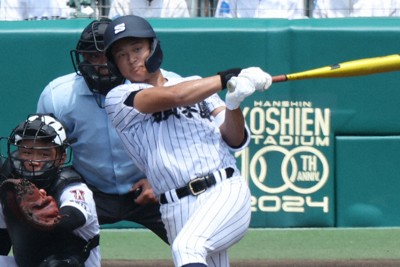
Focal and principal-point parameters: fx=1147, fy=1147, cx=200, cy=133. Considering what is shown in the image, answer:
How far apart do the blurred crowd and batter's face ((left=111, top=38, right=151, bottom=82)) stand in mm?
3602

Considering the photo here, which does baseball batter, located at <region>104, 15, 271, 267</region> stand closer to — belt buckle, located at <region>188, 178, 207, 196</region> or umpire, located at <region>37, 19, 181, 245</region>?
belt buckle, located at <region>188, 178, 207, 196</region>

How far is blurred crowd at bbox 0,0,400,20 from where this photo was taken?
28.7 ft

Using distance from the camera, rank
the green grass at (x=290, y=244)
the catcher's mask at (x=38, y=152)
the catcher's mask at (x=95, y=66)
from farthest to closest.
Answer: the green grass at (x=290, y=244), the catcher's mask at (x=95, y=66), the catcher's mask at (x=38, y=152)

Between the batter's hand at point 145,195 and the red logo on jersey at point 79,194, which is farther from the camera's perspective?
the batter's hand at point 145,195

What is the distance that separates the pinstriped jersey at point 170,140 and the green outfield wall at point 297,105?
10.3ft

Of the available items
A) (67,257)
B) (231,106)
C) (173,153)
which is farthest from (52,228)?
(231,106)

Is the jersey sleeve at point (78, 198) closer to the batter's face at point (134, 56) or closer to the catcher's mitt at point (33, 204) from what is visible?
the catcher's mitt at point (33, 204)

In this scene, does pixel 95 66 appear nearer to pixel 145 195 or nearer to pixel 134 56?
pixel 145 195

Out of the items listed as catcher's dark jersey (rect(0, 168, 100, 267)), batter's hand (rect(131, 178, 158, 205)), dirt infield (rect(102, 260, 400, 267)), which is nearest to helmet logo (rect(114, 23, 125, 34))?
catcher's dark jersey (rect(0, 168, 100, 267))

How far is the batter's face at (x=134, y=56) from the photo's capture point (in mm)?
5016

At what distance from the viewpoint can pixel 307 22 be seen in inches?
325

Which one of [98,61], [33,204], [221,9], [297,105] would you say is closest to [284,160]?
[297,105]

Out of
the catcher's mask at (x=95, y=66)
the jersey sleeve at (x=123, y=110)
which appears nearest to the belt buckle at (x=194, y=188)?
the jersey sleeve at (x=123, y=110)

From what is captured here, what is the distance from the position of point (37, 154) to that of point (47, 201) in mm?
312
